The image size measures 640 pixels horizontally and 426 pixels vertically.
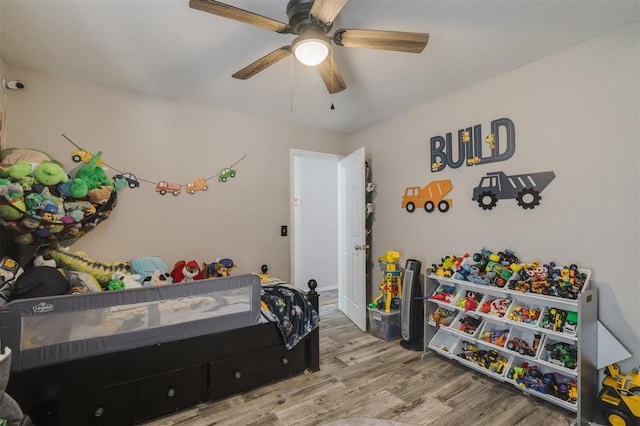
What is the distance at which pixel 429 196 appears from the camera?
3.00m

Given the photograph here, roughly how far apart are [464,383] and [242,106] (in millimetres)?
3235

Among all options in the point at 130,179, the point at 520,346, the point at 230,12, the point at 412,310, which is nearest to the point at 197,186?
the point at 130,179

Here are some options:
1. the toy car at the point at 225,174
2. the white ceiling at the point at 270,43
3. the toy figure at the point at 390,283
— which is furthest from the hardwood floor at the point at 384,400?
the white ceiling at the point at 270,43

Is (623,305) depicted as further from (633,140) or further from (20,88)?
(20,88)

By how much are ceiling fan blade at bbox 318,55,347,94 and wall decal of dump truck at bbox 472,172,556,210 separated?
1.50 metres

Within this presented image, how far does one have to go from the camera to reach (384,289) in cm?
314

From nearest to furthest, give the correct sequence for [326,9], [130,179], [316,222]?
[326,9] < [130,179] < [316,222]

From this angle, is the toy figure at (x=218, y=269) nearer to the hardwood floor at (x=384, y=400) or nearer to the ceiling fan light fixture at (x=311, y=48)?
the hardwood floor at (x=384, y=400)

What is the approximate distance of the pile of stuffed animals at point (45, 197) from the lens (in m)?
1.86

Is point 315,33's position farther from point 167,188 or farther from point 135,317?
point 167,188

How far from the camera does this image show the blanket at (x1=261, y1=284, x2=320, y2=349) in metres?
2.24

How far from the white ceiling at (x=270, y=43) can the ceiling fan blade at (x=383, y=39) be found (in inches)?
8.5

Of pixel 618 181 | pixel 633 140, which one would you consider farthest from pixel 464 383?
pixel 633 140

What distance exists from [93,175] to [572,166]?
11.7 ft
